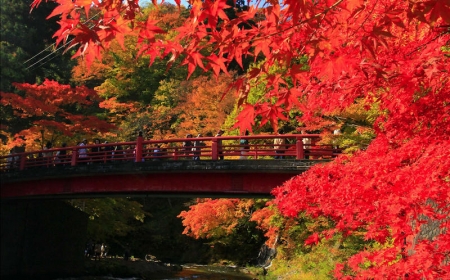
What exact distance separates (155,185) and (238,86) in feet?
42.4

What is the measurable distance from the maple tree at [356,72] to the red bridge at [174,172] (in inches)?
214

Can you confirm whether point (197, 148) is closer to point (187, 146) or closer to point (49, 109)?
point (187, 146)

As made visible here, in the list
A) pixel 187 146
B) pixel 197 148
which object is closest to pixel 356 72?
pixel 187 146

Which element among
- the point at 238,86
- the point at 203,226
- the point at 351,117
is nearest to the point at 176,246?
the point at 203,226

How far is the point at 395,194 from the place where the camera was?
6102 millimetres

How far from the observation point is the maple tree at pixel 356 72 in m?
3.61

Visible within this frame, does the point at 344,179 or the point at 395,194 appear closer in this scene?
the point at 395,194

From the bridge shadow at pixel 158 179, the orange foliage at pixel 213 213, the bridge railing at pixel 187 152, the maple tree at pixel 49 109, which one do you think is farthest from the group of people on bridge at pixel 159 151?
the orange foliage at pixel 213 213

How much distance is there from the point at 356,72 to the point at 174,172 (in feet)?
34.4

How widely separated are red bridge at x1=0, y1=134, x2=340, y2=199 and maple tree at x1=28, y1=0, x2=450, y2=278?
17.8 feet

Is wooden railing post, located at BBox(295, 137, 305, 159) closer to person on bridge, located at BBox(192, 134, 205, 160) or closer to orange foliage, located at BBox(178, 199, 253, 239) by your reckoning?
person on bridge, located at BBox(192, 134, 205, 160)

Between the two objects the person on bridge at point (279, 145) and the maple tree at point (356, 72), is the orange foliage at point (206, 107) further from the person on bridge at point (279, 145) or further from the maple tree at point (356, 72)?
the maple tree at point (356, 72)

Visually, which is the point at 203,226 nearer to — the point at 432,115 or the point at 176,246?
the point at 176,246

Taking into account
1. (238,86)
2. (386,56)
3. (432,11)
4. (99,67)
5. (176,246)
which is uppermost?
(99,67)
